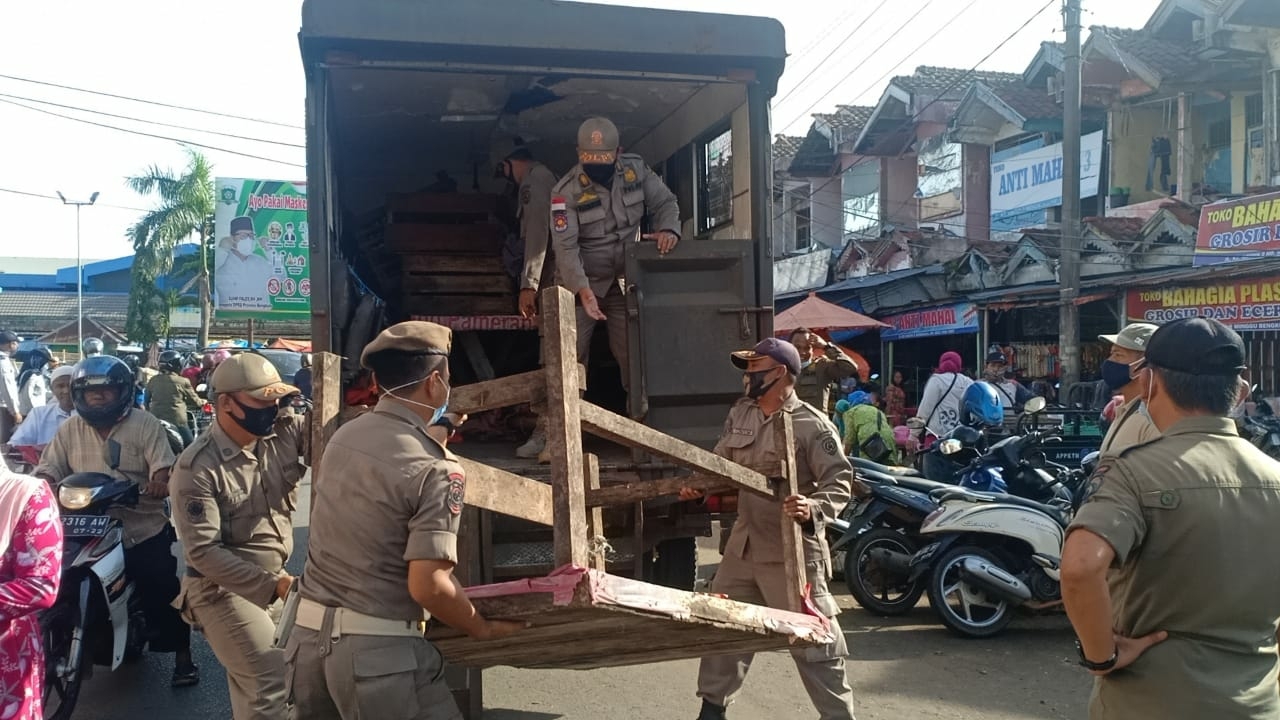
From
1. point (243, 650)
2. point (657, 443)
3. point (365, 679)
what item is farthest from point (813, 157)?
point (365, 679)

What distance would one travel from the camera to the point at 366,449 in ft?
8.29

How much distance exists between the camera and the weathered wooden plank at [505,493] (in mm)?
2775

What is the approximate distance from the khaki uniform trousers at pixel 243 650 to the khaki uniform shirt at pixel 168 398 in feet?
20.4

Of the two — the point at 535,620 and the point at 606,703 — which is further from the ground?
the point at 535,620

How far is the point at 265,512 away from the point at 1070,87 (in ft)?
43.3

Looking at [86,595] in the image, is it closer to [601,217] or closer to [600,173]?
[601,217]

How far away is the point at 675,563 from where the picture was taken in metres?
4.97

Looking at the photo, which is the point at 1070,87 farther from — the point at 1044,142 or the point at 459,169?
the point at 459,169

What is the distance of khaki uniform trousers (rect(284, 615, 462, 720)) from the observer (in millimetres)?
2514

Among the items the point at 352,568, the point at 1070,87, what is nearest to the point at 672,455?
the point at 352,568

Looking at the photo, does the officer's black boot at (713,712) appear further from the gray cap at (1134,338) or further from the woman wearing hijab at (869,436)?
the woman wearing hijab at (869,436)

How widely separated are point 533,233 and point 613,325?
729 mm

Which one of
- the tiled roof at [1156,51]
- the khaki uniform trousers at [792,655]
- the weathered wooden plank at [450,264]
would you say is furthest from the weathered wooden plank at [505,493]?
the tiled roof at [1156,51]

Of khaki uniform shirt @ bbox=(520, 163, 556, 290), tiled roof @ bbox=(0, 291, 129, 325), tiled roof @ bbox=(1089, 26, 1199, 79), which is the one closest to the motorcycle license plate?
khaki uniform shirt @ bbox=(520, 163, 556, 290)
